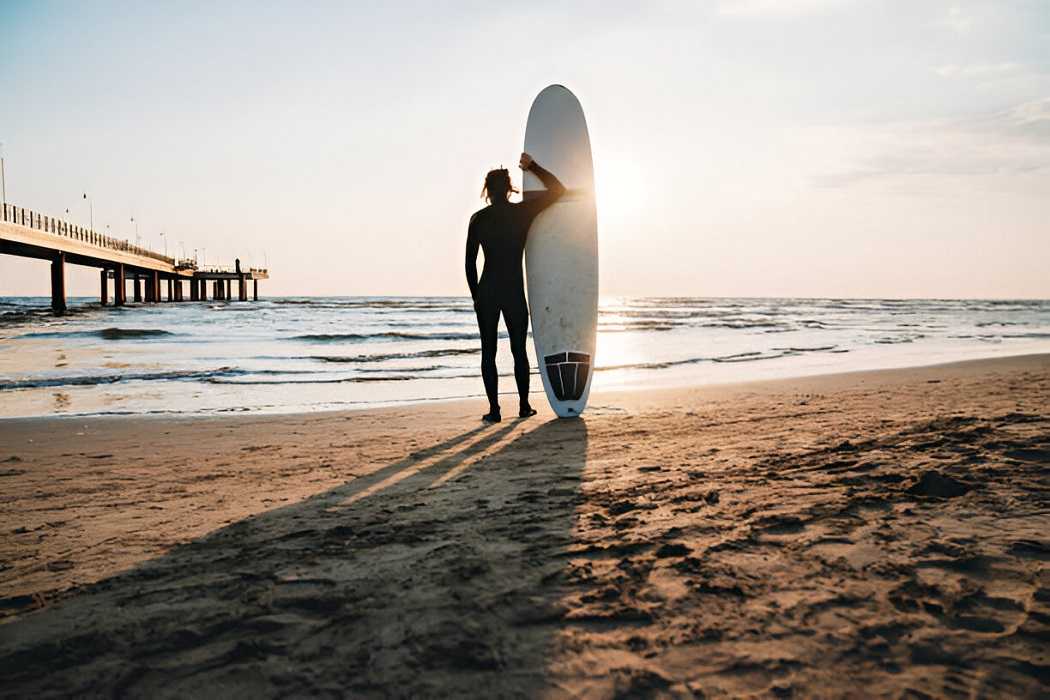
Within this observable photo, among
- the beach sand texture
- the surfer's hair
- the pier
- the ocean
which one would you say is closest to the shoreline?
the ocean

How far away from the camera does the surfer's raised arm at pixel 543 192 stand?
5840mm

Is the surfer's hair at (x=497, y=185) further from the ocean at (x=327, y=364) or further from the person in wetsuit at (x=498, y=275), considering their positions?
the ocean at (x=327, y=364)

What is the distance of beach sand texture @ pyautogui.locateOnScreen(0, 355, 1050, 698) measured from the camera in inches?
60.3

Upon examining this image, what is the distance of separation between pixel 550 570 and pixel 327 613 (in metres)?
0.67

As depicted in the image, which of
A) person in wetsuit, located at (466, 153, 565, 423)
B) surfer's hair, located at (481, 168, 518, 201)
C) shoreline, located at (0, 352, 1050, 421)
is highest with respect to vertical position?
surfer's hair, located at (481, 168, 518, 201)

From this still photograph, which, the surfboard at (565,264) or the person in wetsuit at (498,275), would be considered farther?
the surfboard at (565,264)

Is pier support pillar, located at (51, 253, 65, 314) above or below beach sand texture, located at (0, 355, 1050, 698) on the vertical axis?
above

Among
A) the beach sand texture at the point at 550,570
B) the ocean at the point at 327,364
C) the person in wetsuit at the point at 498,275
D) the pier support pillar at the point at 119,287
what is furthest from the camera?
the pier support pillar at the point at 119,287

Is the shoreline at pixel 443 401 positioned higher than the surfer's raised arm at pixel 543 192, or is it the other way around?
the surfer's raised arm at pixel 543 192

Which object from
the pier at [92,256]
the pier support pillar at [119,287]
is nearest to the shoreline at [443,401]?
the pier at [92,256]

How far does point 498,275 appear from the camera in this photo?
18.2 feet

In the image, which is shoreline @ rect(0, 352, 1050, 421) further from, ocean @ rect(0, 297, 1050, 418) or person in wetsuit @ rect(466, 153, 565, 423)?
A: person in wetsuit @ rect(466, 153, 565, 423)

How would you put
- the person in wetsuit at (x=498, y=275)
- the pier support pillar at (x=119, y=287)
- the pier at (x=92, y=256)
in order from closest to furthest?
the person in wetsuit at (x=498, y=275) < the pier at (x=92, y=256) < the pier support pillar at (x=119, y=287)

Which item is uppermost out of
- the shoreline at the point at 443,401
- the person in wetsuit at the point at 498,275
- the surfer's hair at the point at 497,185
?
the surfer's hair at the point at 497,185
